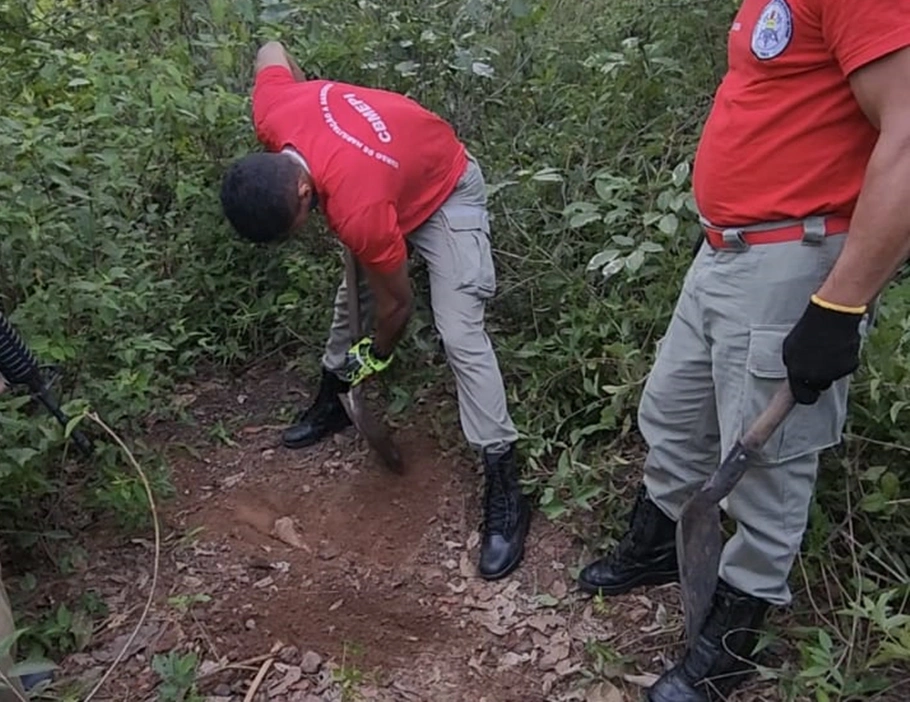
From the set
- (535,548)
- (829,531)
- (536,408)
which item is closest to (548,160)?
(536,408)

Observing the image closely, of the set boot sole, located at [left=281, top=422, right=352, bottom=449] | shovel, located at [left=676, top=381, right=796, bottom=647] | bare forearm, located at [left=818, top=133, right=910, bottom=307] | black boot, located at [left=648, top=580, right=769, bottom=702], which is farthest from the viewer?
boot sole, located at [left=281, top=422, right=352, bottom=449]

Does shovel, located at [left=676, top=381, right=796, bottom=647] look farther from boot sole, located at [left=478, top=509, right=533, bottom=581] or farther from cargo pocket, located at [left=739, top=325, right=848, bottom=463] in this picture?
boot sole, located at [left=478, top=509, right=533, bottom=581]

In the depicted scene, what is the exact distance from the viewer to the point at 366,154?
2.72m

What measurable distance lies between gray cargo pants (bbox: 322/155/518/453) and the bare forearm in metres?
1.33

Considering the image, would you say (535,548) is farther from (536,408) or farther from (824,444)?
(824,444)

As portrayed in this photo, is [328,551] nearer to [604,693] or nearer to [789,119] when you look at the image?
[604,693]

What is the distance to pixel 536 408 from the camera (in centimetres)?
318

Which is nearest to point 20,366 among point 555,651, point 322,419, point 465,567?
point 322,419

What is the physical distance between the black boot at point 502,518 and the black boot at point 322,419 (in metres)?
0.69

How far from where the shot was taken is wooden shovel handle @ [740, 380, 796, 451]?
6.22 ft

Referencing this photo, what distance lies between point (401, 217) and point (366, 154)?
10.3 inches

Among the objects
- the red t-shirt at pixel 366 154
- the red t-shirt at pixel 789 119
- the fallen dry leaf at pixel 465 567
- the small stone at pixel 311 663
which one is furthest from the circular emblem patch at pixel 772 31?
the small stone at pixel 311 663

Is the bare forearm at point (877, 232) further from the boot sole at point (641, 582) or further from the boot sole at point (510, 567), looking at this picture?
the boot sole at point (510, 567)

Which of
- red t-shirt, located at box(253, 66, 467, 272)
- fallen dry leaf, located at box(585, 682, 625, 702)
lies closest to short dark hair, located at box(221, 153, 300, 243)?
red t-shirt, located at box(253, 66, 467, 272)
